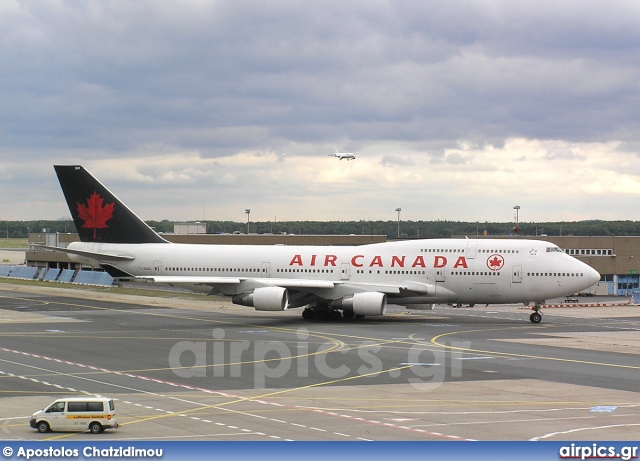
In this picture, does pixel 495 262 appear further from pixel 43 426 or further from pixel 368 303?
pixel 43 426

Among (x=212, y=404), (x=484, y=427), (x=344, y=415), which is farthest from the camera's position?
(x=212, y=404)

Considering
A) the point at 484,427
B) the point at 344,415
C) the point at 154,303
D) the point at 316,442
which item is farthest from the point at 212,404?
the point at 154,303

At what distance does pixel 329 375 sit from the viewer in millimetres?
37625

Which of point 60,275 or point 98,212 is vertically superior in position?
point 98,212

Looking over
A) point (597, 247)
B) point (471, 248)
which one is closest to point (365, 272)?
point (471, 248)

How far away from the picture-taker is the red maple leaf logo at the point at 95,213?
229 feet

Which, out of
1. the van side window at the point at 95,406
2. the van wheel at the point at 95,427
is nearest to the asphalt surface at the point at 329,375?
the van wheel at the point at 95,427

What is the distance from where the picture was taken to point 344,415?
28531 millimetres

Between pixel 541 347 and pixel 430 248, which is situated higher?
pixel 430 248

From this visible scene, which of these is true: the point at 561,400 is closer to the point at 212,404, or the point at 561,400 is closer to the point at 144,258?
the point at 212,404

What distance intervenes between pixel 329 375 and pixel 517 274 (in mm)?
26930

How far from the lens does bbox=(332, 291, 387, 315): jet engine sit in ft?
197

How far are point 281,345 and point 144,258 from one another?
2322 centimetres

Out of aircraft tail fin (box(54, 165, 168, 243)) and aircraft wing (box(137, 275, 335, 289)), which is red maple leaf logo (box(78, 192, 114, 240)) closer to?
aircraft tail fin (box(54, 165, 168, 243))
